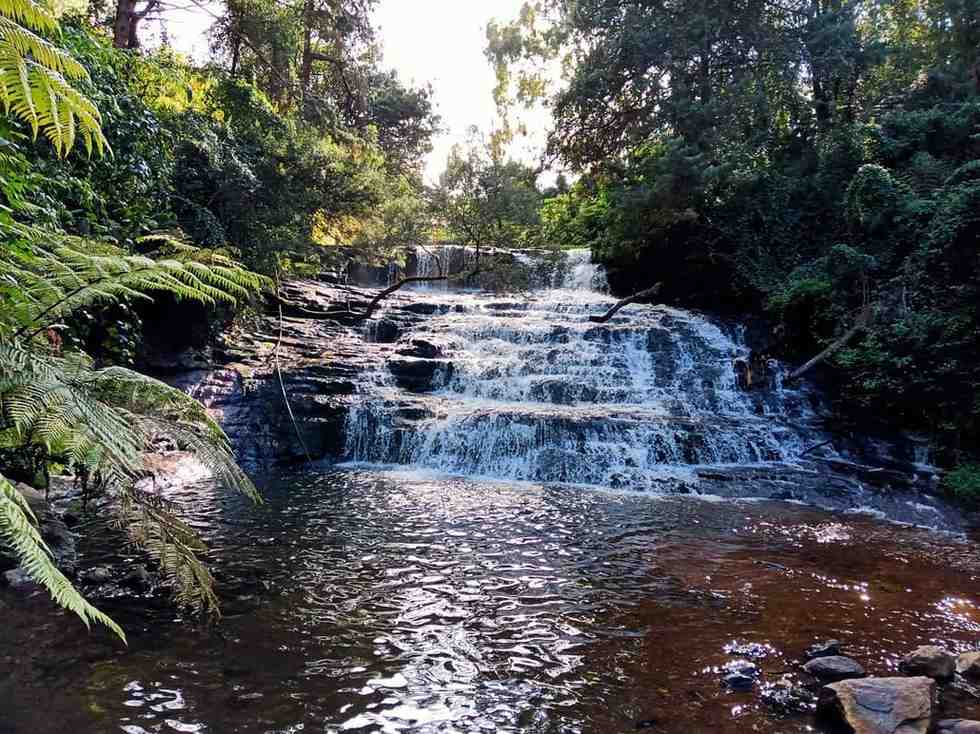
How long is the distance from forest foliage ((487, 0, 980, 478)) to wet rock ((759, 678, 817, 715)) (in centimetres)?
837

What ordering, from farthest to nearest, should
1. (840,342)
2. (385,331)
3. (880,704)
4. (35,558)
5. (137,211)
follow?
(385,331), (840,342), (137,211), (880,704), (35,558)

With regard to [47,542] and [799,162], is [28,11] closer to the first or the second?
[47,542]

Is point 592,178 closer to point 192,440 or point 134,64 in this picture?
point 134,64

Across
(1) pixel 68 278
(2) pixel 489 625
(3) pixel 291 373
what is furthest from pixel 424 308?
(1) pixel 68 278

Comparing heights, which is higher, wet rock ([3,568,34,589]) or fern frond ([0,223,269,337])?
fern frond ([0,223,269,337])

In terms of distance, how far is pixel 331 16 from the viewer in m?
13.1

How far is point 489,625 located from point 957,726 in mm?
2528

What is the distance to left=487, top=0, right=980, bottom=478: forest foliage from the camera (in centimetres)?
1041

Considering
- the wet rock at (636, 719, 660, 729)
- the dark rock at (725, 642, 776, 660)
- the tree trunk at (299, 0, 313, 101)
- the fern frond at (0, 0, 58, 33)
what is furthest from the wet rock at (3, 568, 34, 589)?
the tree trunk at (299, 0, 313, 101)

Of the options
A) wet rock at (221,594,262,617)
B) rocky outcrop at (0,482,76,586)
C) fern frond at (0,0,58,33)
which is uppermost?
fern frond at (0,0,58,33)

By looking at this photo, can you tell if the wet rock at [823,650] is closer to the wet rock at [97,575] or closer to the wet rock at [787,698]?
the wet rock at [787,698]

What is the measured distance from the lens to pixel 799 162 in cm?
1473

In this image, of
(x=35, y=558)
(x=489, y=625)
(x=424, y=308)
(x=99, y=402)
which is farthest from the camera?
(x=424, y=308)

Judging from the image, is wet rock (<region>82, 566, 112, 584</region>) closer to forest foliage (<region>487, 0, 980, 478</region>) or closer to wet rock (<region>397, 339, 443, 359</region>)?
wet rock (<region>397, 339, 443, 359</region>)
